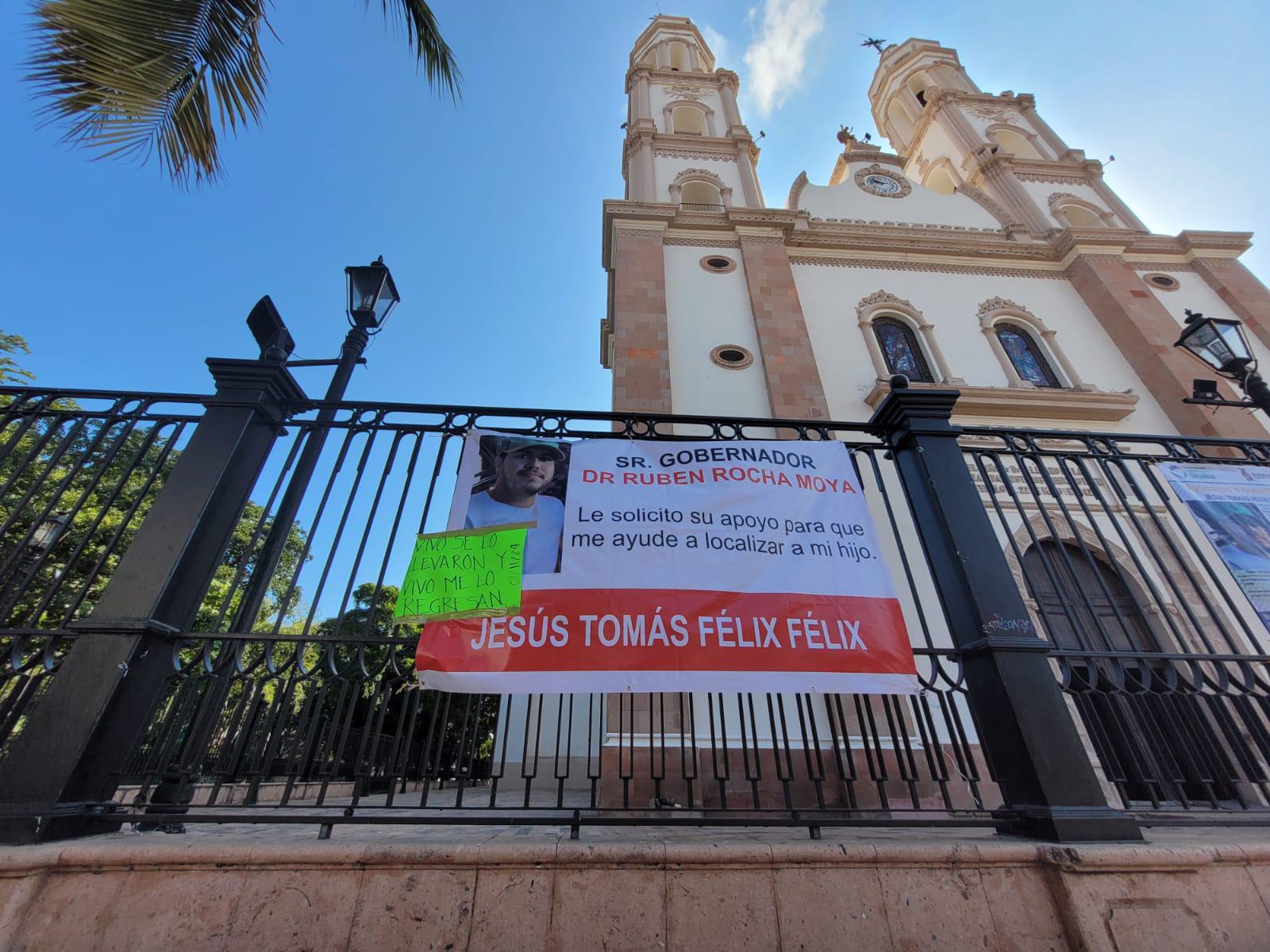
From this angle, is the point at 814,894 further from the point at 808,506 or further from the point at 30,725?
the point at 30,725

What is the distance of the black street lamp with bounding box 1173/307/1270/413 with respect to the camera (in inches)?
227

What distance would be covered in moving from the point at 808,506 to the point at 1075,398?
892 cm

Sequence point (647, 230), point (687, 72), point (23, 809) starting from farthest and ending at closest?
point (687, 72) → point (647, 230) → point (23, 809)

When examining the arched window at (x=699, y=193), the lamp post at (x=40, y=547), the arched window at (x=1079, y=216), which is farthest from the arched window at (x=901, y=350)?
the lamp post at (x=40, y=547)

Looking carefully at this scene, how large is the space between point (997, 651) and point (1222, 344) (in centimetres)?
605

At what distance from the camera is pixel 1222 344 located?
6090 millimetres

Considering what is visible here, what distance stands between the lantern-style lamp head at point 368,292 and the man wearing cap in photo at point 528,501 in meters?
2.15

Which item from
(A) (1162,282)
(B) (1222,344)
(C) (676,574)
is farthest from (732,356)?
(A) (1162,282)

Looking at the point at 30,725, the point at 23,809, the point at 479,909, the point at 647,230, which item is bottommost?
the point at 479,909

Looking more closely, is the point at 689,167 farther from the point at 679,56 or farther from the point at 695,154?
the point at 679,56

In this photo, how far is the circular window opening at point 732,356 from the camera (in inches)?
392

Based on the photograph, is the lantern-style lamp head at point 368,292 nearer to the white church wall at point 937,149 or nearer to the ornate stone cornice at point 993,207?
the ornate stone cornice at point 993,207

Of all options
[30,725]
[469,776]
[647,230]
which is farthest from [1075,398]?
[30,725]

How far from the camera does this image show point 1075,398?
9578mm
